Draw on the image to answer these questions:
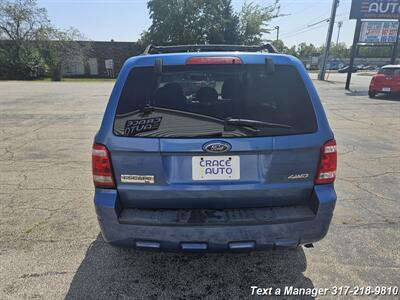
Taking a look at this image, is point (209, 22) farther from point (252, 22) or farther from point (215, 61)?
point (215, 61)

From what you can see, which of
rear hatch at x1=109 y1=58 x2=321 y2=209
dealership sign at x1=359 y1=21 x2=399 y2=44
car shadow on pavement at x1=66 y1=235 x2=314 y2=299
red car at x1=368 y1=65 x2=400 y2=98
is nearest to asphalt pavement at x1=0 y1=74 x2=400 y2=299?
car shadow on pavement at x1=66 y1=235 x2=314 y2=299

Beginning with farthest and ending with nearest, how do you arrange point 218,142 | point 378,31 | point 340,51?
point 340,51 < point 378,31 < point 218,142

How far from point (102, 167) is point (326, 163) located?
1659mm

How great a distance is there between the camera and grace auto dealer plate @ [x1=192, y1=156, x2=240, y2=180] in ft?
6.82

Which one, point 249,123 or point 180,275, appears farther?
point 180,275

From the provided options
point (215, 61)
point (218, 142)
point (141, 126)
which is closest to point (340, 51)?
point (215, 61)

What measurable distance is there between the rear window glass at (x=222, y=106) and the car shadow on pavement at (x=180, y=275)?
1.28 m

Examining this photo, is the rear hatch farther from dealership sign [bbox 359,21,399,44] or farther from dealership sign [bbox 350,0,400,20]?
dealership sign [bbox 359,21,399,44]

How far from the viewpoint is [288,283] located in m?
2.50

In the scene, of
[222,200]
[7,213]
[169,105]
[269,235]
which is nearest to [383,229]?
[269,235]

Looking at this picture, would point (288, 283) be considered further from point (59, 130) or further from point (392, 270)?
point (59, 130)

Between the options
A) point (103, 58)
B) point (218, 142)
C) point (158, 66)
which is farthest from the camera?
point (103, 58)

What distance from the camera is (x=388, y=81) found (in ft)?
51.4

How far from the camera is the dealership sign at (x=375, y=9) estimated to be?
19453 mm
